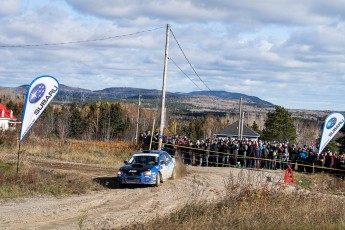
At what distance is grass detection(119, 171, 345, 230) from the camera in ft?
36.8

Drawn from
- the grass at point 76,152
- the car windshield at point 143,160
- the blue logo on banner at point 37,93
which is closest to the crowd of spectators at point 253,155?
the grass at point 76,152

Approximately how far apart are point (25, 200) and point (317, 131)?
14120 cm

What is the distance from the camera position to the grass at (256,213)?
11219mm

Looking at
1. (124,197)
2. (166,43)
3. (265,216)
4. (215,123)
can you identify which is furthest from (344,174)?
(215,123)

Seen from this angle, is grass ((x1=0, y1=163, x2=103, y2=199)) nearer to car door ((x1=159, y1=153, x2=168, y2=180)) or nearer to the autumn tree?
car door ((x1=159, y1=153, x2=168, y2=180))

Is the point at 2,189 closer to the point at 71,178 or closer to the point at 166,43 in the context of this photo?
the point at 71,178

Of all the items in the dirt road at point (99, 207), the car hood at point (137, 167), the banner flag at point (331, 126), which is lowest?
the dirt road at point (99, 207)

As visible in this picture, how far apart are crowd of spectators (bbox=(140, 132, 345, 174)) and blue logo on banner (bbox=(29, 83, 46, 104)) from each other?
1405cm

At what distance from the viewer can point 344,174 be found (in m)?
29.4

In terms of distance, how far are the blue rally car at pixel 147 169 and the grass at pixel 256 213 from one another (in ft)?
17.4

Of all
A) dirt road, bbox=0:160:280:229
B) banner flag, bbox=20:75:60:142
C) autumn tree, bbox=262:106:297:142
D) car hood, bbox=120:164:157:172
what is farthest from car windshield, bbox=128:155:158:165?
autumn tree, bbox=262:106:297:142

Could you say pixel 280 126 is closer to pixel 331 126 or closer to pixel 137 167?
pixel 331 126

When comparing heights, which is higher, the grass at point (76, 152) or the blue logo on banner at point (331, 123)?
the blue logo on banner at point (331, 123)

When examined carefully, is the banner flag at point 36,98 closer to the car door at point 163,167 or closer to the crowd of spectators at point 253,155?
the car door at point 163,167
